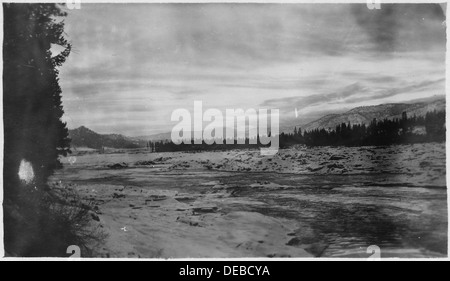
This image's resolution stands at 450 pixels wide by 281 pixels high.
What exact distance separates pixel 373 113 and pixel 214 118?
94 centimetres

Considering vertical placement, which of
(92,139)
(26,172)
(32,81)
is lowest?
(26,172)

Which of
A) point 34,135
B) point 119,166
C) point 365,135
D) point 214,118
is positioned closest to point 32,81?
point 34,135

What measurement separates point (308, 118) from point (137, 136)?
1.02m

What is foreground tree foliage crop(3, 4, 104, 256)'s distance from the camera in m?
2.91

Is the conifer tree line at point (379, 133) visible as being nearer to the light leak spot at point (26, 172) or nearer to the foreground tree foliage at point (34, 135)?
the foreground tree foliage at point (34, 135)

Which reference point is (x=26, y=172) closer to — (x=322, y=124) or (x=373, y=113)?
(x=322, y=124)

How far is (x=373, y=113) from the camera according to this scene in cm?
290

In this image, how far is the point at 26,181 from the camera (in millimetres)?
2932

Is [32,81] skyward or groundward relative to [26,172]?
skyward

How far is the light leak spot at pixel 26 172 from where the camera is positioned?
2.93 meters

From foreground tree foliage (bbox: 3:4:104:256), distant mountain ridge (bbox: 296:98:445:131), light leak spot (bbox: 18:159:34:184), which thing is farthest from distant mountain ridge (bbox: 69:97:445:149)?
light leak spot (bbox: 18:159:34:184)

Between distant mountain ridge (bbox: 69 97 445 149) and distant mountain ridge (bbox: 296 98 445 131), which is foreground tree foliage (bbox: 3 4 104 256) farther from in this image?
distant mountain ridge (bbox: 296 98 445 131)

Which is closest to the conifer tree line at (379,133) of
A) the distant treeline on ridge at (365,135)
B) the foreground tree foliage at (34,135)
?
the distant treeline on ridge at (365,135)
